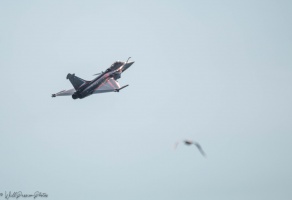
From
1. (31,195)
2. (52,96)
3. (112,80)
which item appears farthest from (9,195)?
(112,80)

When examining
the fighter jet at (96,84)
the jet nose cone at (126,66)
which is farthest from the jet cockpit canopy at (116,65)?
the jet nose cone at (126,66)

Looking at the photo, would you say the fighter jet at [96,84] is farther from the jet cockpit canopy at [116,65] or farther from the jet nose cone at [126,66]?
the jet nose cone at [126,66]

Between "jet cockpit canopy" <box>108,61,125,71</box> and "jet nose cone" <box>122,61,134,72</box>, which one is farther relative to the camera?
"jet nose cone" <box>122,61,134,72</box>

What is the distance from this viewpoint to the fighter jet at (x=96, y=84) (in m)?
78.6

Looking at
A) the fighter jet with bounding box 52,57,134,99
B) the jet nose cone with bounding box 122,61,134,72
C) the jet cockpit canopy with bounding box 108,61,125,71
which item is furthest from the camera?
the jet nose cone with bounding box 122,61,134,72

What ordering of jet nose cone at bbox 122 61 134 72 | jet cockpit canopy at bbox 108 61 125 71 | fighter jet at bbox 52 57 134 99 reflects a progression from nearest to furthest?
1. fighter jet at bbox 52 57 134 99
2. jet cockpit canopy at bbox 108 61 125 71
3. jet nose cone at bbox 122 61 134 72

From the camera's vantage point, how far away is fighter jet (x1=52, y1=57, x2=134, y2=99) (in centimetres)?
7862

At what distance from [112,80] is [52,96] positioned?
38.4ft

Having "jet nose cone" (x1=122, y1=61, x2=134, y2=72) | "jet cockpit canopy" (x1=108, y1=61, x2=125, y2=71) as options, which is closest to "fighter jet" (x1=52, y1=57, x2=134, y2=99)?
"jet cockpit canopy" (x1=108, y1=61, x2=125, y2=71)

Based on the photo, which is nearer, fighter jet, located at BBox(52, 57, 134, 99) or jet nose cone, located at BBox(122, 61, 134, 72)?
fighter jet, located at BBox(52, 57, 134, 99)

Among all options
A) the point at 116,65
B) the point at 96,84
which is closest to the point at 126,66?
the point at 116,65

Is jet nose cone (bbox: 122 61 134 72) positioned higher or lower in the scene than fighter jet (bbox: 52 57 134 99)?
higher

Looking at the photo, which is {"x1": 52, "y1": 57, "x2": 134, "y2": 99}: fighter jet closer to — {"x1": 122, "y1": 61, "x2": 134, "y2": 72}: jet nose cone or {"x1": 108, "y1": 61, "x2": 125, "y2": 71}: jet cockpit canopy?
{"x1": 108, "y1": 61, "x2": 125, "y2": 71}: jet cockpit canopy

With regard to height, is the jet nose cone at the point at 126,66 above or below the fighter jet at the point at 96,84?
above
